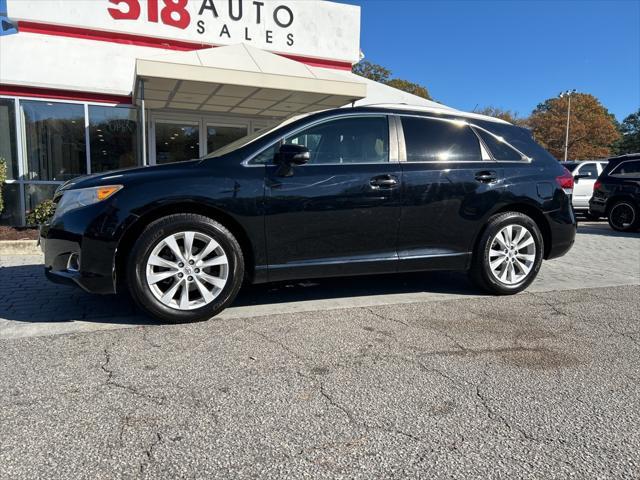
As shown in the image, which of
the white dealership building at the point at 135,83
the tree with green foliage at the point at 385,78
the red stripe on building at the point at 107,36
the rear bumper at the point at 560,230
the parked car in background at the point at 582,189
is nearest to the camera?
the rear bumper at the point at 560,230

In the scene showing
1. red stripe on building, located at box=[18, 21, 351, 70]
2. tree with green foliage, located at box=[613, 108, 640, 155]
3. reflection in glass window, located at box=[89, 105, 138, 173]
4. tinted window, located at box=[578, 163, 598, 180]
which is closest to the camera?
red stripe on building, located at box=[18, 21, 351, 70]

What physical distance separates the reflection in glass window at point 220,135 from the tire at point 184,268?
8.32m

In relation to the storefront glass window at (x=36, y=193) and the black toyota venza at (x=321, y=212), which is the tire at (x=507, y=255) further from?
the storefront glass window at (x=36, y=193)

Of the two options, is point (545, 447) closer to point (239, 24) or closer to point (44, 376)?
point (44, 376)

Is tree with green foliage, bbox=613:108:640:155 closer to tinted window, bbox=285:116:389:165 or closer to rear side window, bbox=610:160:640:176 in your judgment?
rear side window, bbox=610:160:640:176

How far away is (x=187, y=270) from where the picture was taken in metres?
3.79

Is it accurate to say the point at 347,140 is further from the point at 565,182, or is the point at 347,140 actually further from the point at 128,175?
the point at 565,182

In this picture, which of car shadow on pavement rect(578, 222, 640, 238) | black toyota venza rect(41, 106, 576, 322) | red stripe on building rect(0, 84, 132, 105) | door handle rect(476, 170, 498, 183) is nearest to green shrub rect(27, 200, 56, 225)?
red stripe on building rect(0, 84, 132, 105)

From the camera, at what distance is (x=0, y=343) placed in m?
3.43

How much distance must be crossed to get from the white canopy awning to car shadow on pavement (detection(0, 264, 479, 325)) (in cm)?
366

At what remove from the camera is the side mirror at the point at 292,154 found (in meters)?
3.88

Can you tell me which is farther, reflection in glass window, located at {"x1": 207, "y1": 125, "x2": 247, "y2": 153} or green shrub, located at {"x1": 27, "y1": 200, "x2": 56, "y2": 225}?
reflection in glass window, located at {"x1": 207, "y1": 125, "x2": 247, "y2": 153}

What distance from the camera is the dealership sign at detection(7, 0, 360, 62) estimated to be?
9992 mm

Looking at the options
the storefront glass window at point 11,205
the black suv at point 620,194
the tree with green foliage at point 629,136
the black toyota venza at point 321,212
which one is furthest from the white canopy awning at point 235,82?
the tree with green foliage at point 629,136
